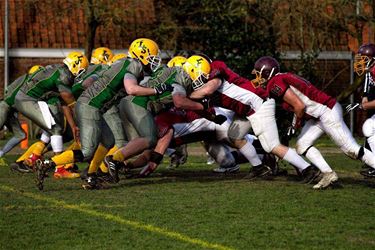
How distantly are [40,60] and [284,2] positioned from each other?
21.5ft

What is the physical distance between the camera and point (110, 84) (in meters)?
11.0

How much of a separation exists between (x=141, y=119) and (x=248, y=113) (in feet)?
4.25

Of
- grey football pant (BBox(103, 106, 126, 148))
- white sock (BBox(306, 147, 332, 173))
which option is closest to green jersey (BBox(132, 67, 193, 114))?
grey football pant (BBox(103, 106, 126, 148))

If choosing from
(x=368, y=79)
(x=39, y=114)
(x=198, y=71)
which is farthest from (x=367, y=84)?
(x=39, y=114)

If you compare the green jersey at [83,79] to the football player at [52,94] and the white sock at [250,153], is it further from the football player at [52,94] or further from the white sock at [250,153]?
the white sock at [250,153]

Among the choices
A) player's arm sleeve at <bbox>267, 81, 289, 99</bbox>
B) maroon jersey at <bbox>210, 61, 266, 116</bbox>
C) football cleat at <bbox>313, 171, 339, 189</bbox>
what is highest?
player's arm sleeve at <bbox>267, 81, 289, 99</bbox>

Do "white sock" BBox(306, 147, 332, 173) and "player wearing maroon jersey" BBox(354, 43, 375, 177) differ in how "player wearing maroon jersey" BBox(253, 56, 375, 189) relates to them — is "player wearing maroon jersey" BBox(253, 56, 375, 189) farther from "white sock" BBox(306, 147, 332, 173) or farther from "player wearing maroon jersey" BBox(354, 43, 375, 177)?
"player wearing maroon jersey" BBox(354, 43, 375, 177)

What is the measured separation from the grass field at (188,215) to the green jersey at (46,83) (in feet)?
3.78

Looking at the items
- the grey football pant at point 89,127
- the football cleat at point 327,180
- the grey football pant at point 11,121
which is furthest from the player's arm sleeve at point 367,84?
the grey football pant at point 11,121

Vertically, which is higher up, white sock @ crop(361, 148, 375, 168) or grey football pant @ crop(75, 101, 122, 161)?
grey football pant @ crop(75, 101, 122, 161)

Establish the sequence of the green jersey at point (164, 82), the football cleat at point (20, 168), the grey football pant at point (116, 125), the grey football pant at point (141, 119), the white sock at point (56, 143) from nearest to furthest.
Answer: the grey football pant at point (141, 119) < the green jersey at point (164, 82) < the grey football pant at point (116, 125) < the white sock at point (56, 143) < the football cleat at point (20, 168)

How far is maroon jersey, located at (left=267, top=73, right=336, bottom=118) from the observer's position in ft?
35.7

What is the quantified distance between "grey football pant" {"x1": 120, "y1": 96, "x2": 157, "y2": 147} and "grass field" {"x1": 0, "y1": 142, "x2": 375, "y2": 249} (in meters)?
0.58

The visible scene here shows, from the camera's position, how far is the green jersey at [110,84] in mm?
10930
